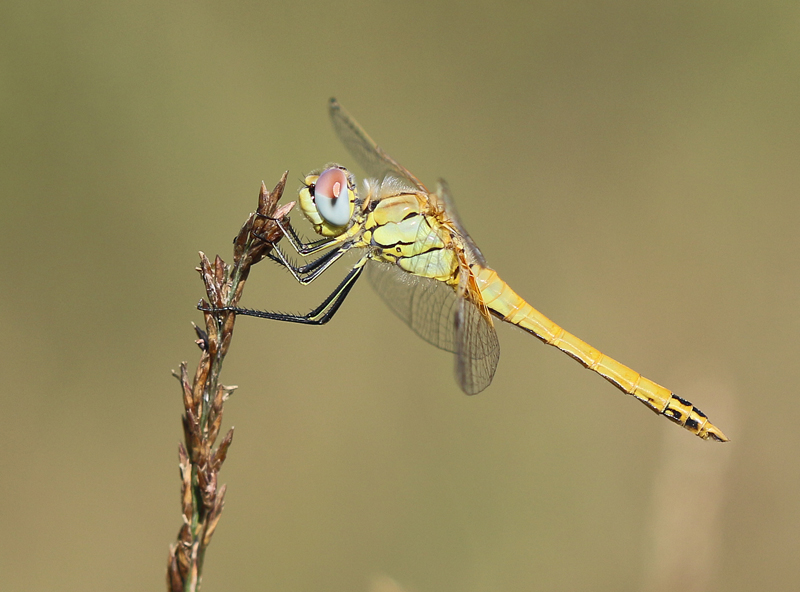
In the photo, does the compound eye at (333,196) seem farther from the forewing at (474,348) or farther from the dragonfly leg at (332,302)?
the forewing at (474,348)

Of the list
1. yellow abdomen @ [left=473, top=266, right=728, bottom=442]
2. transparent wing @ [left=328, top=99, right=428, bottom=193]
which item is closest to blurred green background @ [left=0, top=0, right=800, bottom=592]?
yellow abdomen @ [left=473, top=266, right=728, bottom=442]

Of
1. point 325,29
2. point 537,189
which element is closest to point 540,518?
point 537,189

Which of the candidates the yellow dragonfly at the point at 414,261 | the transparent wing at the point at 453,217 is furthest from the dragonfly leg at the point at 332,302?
the transparent wing at the point at 453,217

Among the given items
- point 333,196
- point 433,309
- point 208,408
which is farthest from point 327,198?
point 208,408

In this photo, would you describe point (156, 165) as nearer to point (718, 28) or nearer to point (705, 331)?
point (705, 331)

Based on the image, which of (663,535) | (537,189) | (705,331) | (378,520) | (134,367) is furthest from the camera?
(537,189)

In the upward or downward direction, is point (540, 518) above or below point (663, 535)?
below

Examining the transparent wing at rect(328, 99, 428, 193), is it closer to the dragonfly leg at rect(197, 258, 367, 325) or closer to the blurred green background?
the dragonfly leg at rect(197, 258, 367, 325)
